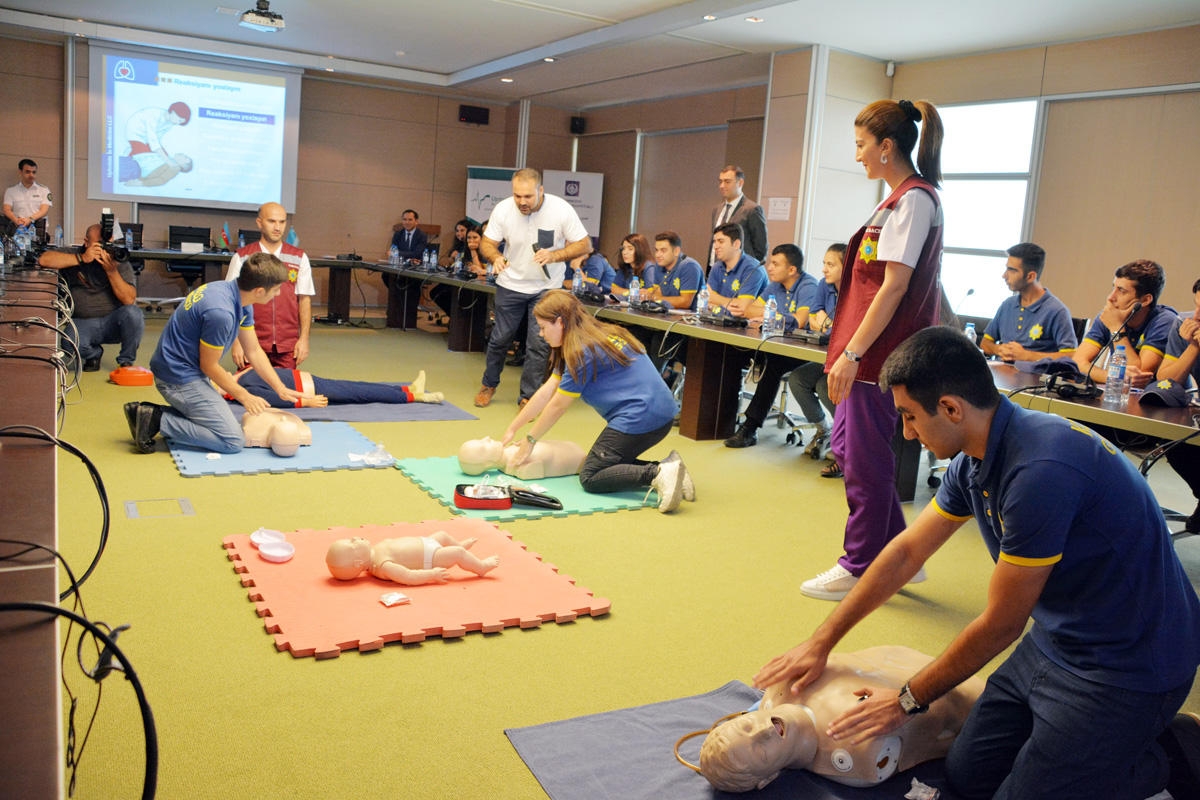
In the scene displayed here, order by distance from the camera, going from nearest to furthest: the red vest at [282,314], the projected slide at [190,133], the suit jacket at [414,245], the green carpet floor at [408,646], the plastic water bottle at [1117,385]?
1. the green carpet floor at [408,646]
2. the plastic water bottle at [1117,385]
3. the red vest at [282,314]
4. the projected slide at [190,133]
5. the suit jacket at [414,245]

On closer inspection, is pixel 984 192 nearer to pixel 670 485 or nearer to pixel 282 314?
pixel 670 485

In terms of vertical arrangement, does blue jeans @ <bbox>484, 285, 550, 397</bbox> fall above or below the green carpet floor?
above

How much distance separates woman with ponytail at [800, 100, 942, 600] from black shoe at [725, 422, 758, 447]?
236cm

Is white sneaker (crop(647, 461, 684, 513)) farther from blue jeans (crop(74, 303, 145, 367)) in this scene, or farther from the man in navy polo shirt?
blue jeans (crop(74, 303, 145, 367))

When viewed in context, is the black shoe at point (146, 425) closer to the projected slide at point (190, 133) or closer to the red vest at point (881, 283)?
the red vest at point (881, 283)

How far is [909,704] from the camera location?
6.09 feet

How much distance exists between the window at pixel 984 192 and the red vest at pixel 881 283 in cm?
489

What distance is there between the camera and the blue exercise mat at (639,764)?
201 centimetres

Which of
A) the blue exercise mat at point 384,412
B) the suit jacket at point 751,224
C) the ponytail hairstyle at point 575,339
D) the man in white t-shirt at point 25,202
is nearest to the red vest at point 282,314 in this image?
the blue exercise mat at point 384,412

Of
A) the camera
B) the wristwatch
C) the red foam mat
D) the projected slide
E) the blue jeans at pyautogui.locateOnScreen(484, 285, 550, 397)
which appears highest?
the projected slide

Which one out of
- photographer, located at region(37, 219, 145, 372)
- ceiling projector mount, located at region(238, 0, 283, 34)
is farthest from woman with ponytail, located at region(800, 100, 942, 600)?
ceiling projector mount, located at region(238, 0, 283, 34)

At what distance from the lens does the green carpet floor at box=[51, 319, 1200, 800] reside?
204cm

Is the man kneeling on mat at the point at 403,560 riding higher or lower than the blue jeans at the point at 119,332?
lower

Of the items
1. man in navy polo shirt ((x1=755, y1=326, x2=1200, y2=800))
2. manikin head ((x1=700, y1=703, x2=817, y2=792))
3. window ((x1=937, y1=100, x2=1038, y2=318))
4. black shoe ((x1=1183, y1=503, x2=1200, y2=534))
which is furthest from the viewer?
window ((x1=937, y1=100, x2=1038, y2=318))
